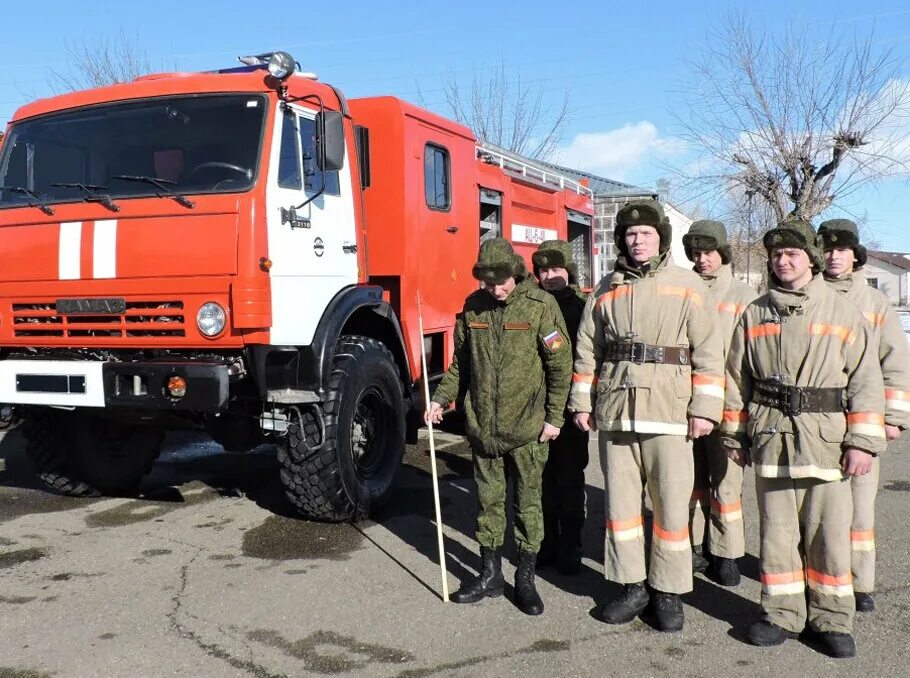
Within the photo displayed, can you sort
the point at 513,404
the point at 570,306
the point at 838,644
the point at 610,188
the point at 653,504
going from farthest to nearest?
the point at 610,188, the point at 570,306, the point at 513,404, the point at 653,504, the point at 838,644

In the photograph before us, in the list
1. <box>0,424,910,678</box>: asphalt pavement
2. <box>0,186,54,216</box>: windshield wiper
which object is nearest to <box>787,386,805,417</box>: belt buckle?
<box>0,424,910,678</box>: asphalt pavement

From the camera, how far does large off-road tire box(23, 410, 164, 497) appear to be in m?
6.31

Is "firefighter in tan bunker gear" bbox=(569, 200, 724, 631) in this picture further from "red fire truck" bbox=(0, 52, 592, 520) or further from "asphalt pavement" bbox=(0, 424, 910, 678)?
"red fire truck" bbox=(0, 52, 592, 520)

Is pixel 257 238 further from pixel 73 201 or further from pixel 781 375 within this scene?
pixel 781 375

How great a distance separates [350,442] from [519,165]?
13.4 feet

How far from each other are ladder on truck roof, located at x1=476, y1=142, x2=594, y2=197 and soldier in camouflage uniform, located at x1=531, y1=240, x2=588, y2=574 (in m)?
3.00

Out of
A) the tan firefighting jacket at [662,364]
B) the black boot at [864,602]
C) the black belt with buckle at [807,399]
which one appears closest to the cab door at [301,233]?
the tan firefighting jacket at [662,364]

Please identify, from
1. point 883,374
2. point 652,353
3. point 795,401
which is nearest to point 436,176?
point 652,353

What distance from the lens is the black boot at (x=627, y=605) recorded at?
13.7ft

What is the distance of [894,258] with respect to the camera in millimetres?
71562

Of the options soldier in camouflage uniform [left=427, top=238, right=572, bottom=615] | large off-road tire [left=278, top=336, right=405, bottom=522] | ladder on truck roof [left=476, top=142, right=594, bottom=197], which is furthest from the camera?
ladder on truck roof [left=476, top=142, right=594, bottom=197]

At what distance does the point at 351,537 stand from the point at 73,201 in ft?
8.60

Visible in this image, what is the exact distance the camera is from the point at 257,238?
502cm

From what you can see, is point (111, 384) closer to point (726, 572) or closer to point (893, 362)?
point (726, 572)
